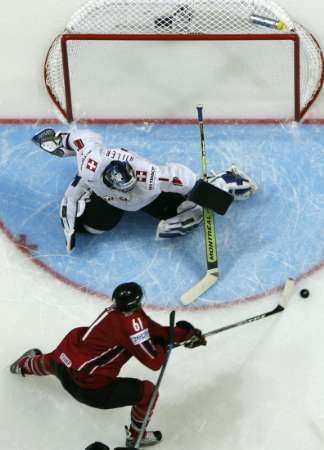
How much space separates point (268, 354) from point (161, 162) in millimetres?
1363

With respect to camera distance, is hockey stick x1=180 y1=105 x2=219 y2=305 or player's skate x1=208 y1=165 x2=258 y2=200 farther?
player's skate x1=208 y1=165 x2=258 y2=200

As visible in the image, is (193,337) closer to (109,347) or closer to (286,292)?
(109,347)

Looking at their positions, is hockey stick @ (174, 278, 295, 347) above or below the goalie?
below

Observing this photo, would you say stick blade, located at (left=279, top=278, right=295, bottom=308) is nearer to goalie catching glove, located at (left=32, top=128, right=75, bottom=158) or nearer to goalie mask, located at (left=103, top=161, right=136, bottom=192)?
goalie mask, located at (left=103, top=161, right=136, bottom=192)

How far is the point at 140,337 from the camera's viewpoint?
4.40m

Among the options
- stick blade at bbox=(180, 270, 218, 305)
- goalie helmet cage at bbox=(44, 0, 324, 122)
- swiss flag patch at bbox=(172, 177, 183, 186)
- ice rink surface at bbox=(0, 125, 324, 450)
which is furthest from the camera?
goalie helmet cage at bbox=(44, 0, 324, 122)

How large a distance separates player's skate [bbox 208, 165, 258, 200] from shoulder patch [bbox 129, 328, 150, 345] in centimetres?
128

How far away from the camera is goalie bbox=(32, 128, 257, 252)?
5219 mm

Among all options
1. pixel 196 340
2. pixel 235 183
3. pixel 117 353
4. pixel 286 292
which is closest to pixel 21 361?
pixel 117 353

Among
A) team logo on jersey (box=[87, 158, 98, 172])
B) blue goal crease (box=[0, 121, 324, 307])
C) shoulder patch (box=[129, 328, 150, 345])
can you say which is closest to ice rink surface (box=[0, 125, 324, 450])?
blue goal crease (box=[0, 121, 324, 307])

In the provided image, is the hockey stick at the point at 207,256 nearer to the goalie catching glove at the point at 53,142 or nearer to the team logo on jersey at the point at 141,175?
the team logo on jersey at the point at 141,175

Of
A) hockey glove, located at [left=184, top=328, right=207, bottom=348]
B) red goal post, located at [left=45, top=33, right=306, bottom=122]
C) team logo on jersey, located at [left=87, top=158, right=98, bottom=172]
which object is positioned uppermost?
red goal post, located at [left=45, top=33, right=306, bottom=122]

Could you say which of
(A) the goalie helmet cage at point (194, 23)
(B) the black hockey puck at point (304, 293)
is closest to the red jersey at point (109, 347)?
(B) the black hockey puck at point (304, 293)

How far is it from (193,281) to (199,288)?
3.3 inches
